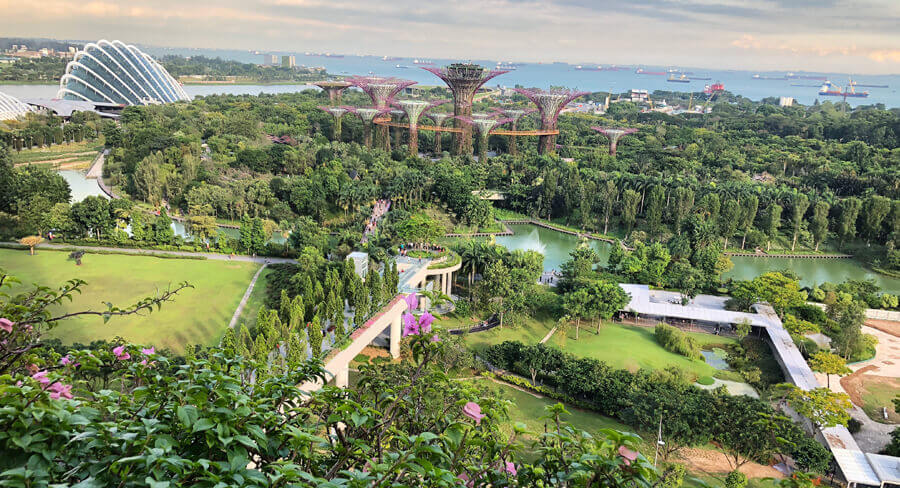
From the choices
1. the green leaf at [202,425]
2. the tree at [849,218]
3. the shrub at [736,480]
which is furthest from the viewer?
the tree at [849,218]

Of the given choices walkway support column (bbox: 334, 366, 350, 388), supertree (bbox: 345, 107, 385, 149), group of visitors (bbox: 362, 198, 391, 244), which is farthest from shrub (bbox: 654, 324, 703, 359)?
supertree (bbox: 345, 107, 385, 149)

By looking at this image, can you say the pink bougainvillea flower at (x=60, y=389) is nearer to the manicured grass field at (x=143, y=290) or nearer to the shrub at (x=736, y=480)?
the shrub at (x=736, y=480)

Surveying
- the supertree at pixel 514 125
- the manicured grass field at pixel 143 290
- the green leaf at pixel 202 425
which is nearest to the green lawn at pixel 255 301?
the manicured grass field at pixel 143 290

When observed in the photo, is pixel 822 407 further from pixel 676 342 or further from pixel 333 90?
pixel 333 90

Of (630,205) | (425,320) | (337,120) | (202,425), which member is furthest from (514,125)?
(202,425)

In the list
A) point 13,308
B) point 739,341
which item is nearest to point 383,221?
point 739,341

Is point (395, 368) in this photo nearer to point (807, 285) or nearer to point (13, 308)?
point (13, 308)
